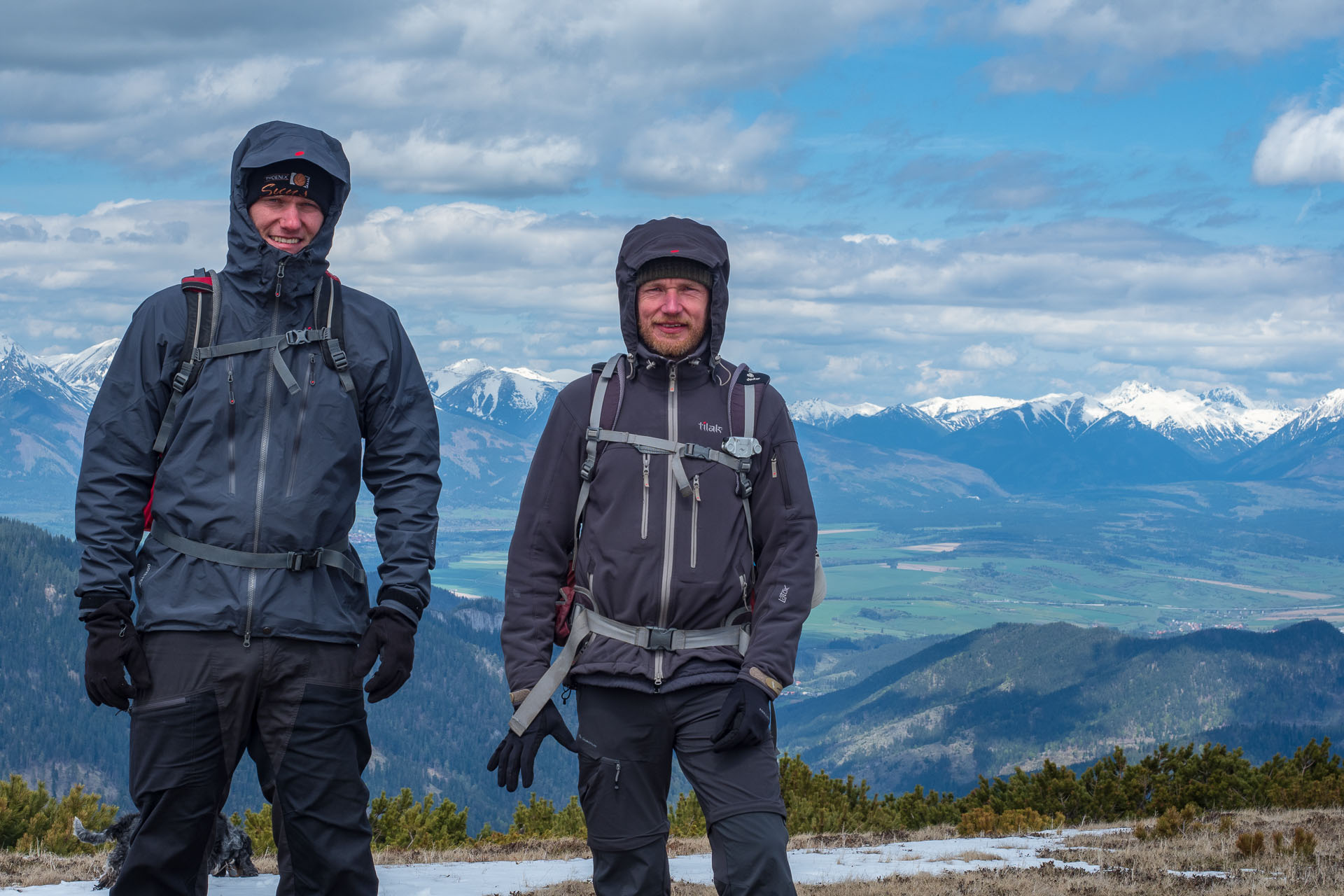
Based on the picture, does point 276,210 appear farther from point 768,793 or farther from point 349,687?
point 768,793

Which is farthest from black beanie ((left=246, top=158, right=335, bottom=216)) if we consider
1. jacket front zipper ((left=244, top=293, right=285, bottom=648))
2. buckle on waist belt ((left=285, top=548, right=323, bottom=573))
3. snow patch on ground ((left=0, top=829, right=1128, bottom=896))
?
snow patch on ground ((left=0, top=829, right=1128, bottom=896))

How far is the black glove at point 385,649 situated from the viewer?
4.69 metres

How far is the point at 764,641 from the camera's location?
494 cm

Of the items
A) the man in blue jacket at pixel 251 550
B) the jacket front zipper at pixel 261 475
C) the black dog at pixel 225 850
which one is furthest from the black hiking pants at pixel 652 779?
the black dog at pixel 225 850

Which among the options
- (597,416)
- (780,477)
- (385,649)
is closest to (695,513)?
(780,477)

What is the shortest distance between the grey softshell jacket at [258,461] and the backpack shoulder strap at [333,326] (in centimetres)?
3

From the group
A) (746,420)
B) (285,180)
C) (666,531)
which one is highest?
(285,180)

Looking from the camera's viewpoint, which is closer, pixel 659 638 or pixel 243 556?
pixel 243 556

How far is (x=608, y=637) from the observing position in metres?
4.98

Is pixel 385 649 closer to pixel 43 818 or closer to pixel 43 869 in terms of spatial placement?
pixel 43 869

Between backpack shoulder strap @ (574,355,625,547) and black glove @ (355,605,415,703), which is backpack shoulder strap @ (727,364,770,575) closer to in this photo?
backpack shoulder strap @ (574,355,625,547)

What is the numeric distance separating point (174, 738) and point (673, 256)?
2.81m

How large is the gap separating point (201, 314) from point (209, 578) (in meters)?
1.07

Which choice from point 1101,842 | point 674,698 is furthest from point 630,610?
point 1101,842
